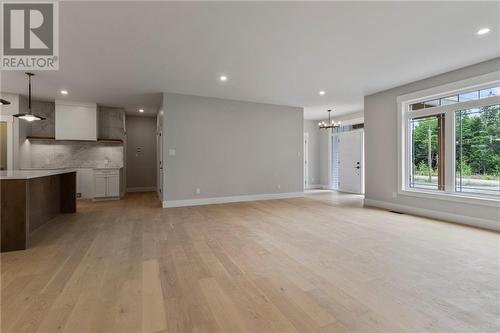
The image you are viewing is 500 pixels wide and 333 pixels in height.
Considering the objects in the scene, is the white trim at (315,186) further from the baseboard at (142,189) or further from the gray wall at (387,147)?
the baseboard at (142,189)

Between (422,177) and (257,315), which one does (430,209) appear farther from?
(257,315)

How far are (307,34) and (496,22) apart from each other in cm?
229

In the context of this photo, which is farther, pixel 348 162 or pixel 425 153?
pixel 348 162

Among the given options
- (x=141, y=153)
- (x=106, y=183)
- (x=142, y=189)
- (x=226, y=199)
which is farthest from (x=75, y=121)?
(x=226, y=199)

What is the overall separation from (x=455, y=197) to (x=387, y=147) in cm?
167

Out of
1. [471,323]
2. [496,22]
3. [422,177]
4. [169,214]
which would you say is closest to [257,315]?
[471,323]

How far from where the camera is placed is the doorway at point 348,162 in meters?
8.00

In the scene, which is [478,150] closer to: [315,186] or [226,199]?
[226,199]

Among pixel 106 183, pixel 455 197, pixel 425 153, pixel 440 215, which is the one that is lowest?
pixel 440 215

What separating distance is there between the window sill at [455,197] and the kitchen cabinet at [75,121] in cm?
846

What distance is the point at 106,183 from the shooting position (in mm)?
6723

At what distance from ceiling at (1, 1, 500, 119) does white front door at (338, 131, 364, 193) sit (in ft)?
9.95

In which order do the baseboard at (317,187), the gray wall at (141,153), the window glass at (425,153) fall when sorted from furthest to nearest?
1. the baseboard at (317,187)
2. the gray wall at (141,153)
3. the window glass at (425,153)

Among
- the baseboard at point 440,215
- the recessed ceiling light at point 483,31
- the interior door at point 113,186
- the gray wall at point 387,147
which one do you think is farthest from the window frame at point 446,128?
the interior door at point 113,186
